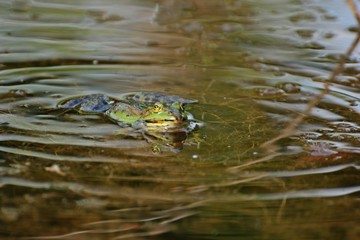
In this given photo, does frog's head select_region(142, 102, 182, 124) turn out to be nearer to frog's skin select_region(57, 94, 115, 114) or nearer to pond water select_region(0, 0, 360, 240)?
pond water select_region(0, 0, 360, 240)

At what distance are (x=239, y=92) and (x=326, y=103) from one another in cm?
60

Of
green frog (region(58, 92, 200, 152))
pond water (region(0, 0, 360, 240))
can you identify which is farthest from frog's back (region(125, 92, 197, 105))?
pond water (region(0, 0, 360, 240))

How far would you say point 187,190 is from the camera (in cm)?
272

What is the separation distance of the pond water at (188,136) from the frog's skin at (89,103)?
0.31 ft

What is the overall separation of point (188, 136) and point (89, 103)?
748mm

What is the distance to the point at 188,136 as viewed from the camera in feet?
11.4

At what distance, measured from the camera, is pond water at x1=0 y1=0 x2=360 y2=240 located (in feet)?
8.15

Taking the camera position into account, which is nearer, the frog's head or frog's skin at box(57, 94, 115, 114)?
the frog's head

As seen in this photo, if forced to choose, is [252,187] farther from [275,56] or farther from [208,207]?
[275,56]

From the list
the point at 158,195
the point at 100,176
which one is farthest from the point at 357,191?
the point at 100,176

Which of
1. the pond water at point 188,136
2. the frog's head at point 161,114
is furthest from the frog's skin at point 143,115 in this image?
the pond water at point 188,136

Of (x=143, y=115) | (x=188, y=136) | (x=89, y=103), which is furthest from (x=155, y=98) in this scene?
(x=188, y=136)

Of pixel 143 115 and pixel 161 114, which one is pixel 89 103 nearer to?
pixel 143 115

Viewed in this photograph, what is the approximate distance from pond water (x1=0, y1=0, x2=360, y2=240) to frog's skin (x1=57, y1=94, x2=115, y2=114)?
95 mm
